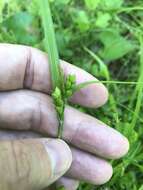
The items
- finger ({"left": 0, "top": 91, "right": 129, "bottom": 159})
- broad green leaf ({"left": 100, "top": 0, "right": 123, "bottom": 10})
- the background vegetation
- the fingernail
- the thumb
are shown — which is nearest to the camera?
the thumb

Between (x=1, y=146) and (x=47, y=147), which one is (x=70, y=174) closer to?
(x=47, y=147)

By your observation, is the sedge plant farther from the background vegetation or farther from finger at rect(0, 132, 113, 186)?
the background vegetation

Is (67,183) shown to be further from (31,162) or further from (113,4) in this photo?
(113,4)

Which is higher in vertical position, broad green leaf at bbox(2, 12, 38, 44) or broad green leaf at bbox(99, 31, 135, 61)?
broad green leaf at bbox(2, 12, 38, 44)

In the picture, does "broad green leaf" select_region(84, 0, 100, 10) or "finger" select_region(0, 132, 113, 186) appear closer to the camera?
"finger" select_region(0, 132, 113, 186)

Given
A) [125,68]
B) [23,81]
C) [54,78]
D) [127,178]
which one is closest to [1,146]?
[54,78]

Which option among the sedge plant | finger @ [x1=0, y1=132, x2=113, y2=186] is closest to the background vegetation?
finger @ [x1=0, y1=132, x2=113, y2=186]
